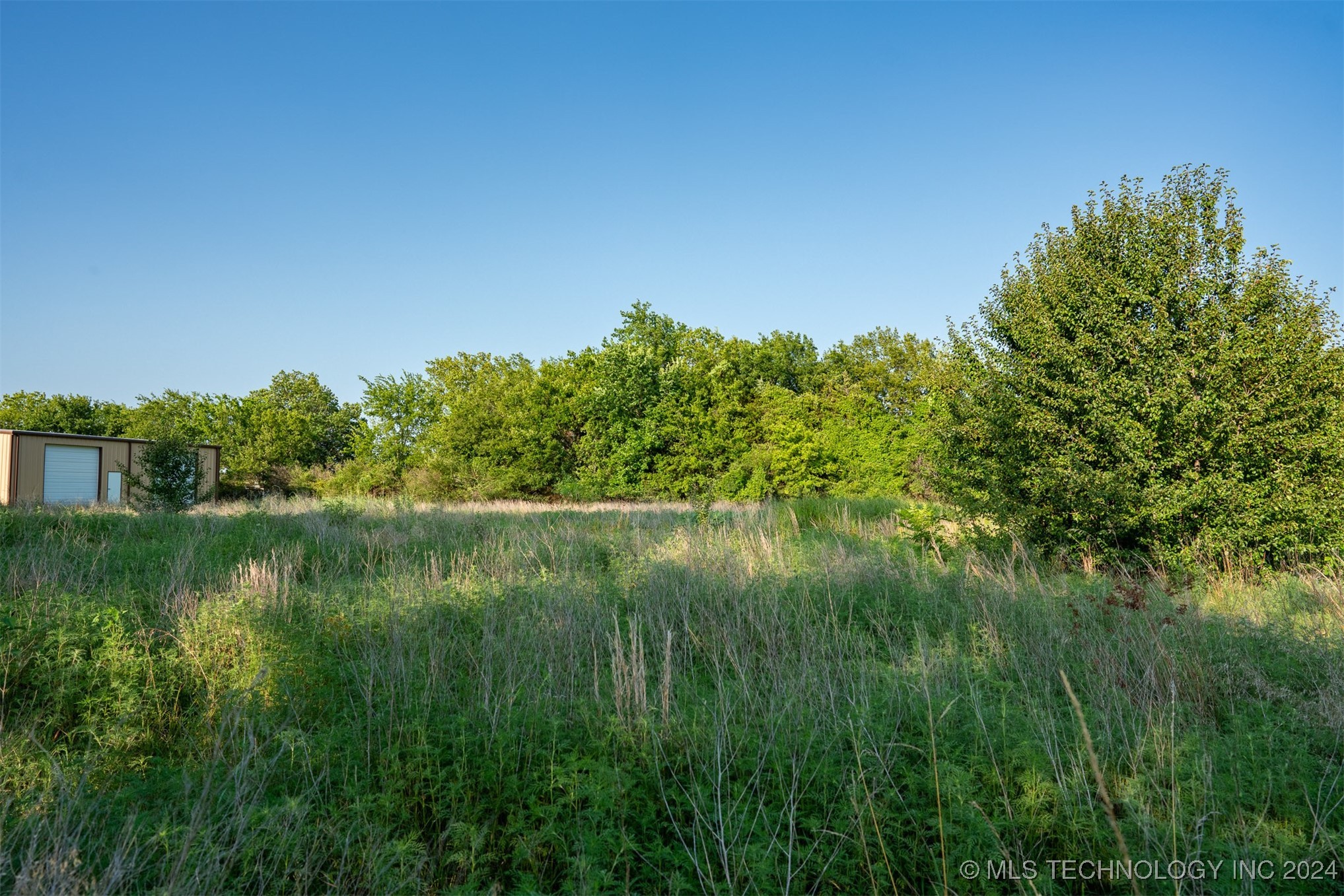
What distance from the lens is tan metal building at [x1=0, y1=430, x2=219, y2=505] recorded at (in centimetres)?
2644

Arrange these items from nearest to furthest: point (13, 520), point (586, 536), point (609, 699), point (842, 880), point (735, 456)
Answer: point (842, 880)
point (609, 699)
point (13, 520)
point (586, 536)
point (735, 456)

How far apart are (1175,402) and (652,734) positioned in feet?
26.9

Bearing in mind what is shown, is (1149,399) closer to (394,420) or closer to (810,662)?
(810,662)

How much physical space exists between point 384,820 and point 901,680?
3046 mm

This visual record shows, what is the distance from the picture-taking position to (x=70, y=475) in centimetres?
2892

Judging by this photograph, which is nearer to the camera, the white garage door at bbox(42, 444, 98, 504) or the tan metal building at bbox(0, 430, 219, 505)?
the tan metal building at bbox(0, 430, 219, 505)

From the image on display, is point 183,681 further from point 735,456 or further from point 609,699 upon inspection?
point 735,456

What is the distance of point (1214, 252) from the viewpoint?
8773 millimetres

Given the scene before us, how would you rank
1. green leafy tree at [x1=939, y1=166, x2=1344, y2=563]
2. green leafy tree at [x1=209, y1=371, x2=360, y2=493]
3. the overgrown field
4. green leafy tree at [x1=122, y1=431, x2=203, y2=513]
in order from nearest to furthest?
1. the overgrown field
2. green leafy tree at [x1=939, y1=166, x2=1344, y2=563]
3. green leafy tree at [x1=122, y1=431, x2=203, y2=513]
4. green leafy tree at [x1=209, y1=371, x2=360, y2=493]

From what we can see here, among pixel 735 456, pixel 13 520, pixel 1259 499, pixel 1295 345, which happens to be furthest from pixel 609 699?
pixel 735 456

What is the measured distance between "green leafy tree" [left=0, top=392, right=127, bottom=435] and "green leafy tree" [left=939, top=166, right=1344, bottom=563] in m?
68.8

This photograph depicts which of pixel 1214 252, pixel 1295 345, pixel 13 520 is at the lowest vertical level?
pixel 13 520

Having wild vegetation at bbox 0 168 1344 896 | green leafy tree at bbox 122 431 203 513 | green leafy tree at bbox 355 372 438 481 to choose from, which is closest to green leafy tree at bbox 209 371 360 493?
green leafy tree at bbox 355 372 438 481

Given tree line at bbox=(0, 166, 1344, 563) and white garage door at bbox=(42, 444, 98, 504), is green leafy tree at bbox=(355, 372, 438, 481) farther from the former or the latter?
tree line at bbox=(0, 166, 1344, 563)
